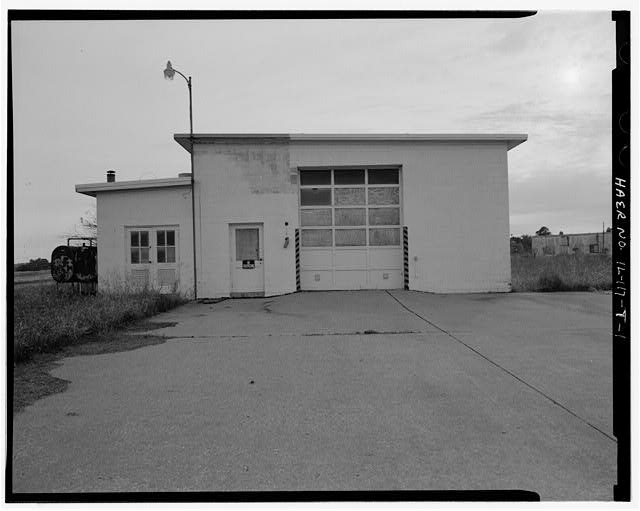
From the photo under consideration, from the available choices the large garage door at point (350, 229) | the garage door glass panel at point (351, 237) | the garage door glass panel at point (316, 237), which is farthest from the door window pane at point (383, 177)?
the garage door glass panel at point (316, 237)

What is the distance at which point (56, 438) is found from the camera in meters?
4.24

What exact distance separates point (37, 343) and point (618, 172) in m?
7.10

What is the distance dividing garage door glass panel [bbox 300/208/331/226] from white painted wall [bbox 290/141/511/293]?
1307 millimetres

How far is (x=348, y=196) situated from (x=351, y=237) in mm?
1175

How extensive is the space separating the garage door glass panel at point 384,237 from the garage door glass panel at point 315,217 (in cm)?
129

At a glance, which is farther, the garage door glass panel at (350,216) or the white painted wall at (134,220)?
the garage door glass panel at (350,216)

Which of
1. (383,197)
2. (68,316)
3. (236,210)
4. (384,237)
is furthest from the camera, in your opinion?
(383,197)

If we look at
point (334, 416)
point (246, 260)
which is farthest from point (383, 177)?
point (334, 416)

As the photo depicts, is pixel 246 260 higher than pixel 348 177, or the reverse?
pixel 348 177

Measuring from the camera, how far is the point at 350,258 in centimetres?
1522

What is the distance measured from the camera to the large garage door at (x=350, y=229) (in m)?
15.2

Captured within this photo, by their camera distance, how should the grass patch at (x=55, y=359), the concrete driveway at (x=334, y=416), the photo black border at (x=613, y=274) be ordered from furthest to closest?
1. the grass patch at (x=55, y=359)
2. the concrete driveway at (x=334, y=416)
3. the photo black border at (x=613, y=274)

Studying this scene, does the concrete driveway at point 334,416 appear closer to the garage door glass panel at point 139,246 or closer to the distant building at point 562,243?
the garage door glass panel at point 139,246

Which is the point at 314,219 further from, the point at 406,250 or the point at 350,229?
the point at 406,250
